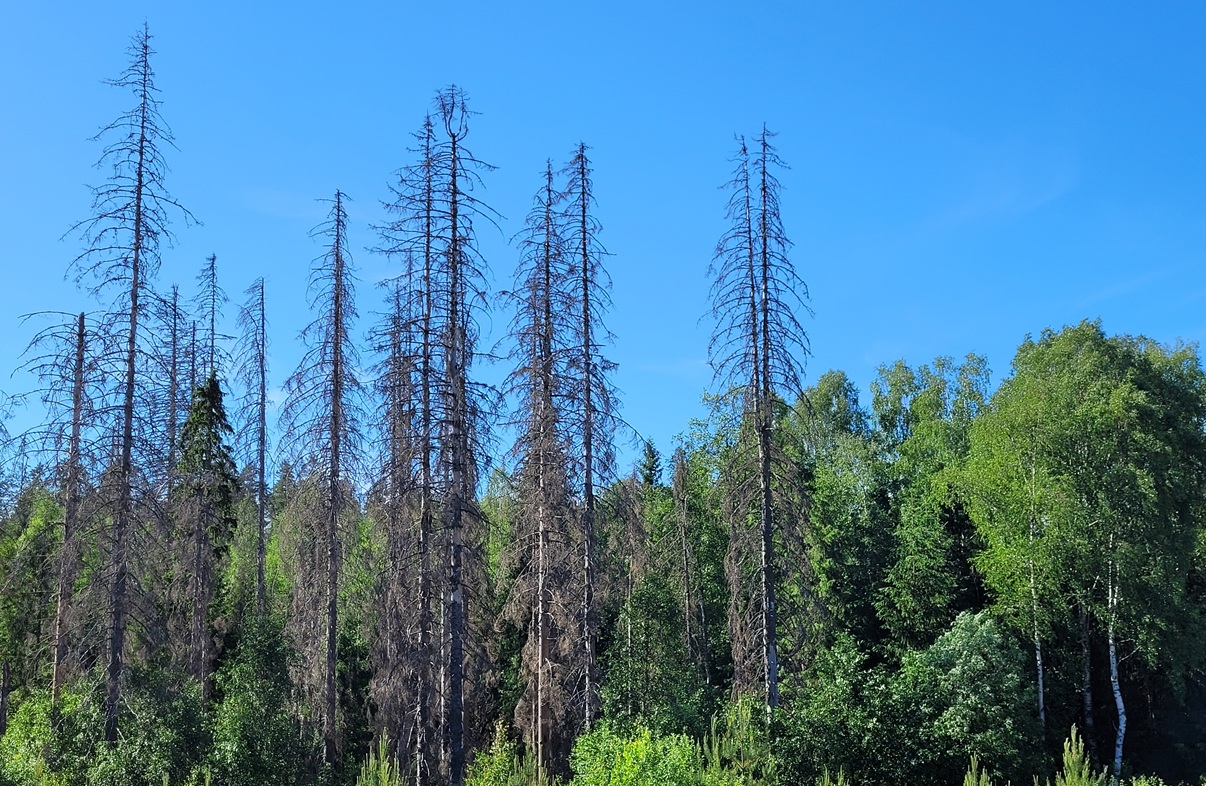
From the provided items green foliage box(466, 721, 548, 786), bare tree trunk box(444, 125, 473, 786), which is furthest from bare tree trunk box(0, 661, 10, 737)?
bare tree trunk box(444, 125, 473, 786)

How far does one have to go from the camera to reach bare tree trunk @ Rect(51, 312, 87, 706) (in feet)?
62.9

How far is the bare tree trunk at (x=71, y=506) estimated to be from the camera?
62.9ft

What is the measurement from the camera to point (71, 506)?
2381cm

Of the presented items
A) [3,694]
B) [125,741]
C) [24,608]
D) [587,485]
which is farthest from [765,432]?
[3,694]

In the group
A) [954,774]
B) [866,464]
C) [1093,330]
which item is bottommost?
[954,774]

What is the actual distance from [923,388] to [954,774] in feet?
124

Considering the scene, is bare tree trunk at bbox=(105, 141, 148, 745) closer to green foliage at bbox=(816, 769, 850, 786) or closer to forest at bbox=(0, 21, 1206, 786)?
forest at bbox=(0, 21, 1206, 786)

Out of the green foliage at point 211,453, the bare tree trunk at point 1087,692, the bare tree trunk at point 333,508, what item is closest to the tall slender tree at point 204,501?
the green foliage at point 211,453

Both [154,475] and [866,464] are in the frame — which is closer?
[154,475]

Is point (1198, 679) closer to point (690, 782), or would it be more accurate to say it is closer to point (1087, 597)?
point (1087, 597)

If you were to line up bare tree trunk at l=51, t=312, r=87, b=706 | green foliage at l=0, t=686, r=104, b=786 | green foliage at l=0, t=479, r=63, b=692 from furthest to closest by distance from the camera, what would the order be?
1. green foliage at l=0, t=479, r=63, b=692
2. bare tree trunk at l=51, t=312, r=87, b=706
3. green foliage at l=0, t=686, r=104, b=786

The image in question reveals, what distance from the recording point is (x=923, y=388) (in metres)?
53.2

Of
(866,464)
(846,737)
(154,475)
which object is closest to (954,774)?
(846,737)

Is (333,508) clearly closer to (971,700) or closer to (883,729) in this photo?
(883,729)
